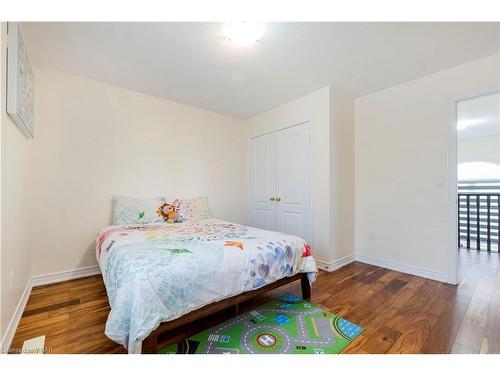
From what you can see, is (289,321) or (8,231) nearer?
(8,231)

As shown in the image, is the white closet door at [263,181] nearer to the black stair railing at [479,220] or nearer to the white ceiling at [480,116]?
the white ceiling at [480,116]

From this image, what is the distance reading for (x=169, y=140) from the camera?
327 centimetres

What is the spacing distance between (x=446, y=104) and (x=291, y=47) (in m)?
1.90

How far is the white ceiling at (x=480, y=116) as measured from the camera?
10.6 ft

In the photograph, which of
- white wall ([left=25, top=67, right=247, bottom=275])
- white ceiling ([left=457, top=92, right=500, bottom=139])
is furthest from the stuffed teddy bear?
white ceiling ([left=457, top=92, right=500, bottom=139])

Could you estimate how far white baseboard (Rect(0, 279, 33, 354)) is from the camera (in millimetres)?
1382

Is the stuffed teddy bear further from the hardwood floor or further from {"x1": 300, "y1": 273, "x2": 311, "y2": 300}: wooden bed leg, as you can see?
{"x1": 300, "y1": 273, "x2": 311, "y2": 300}: wooden bed leg

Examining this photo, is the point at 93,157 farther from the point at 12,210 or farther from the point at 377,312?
the point at 377,312

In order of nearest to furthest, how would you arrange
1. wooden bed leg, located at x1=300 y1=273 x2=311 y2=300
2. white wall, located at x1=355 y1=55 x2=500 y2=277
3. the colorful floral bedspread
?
the colorful floral bedspread, wooden bed leg, located at x1=300 y1=273 x2=311 y2=300, white wall, located at x1=355 y1=55 x2=500 y2=277

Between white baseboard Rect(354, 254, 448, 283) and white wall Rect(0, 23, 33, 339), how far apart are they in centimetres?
361

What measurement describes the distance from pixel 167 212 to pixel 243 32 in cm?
224
